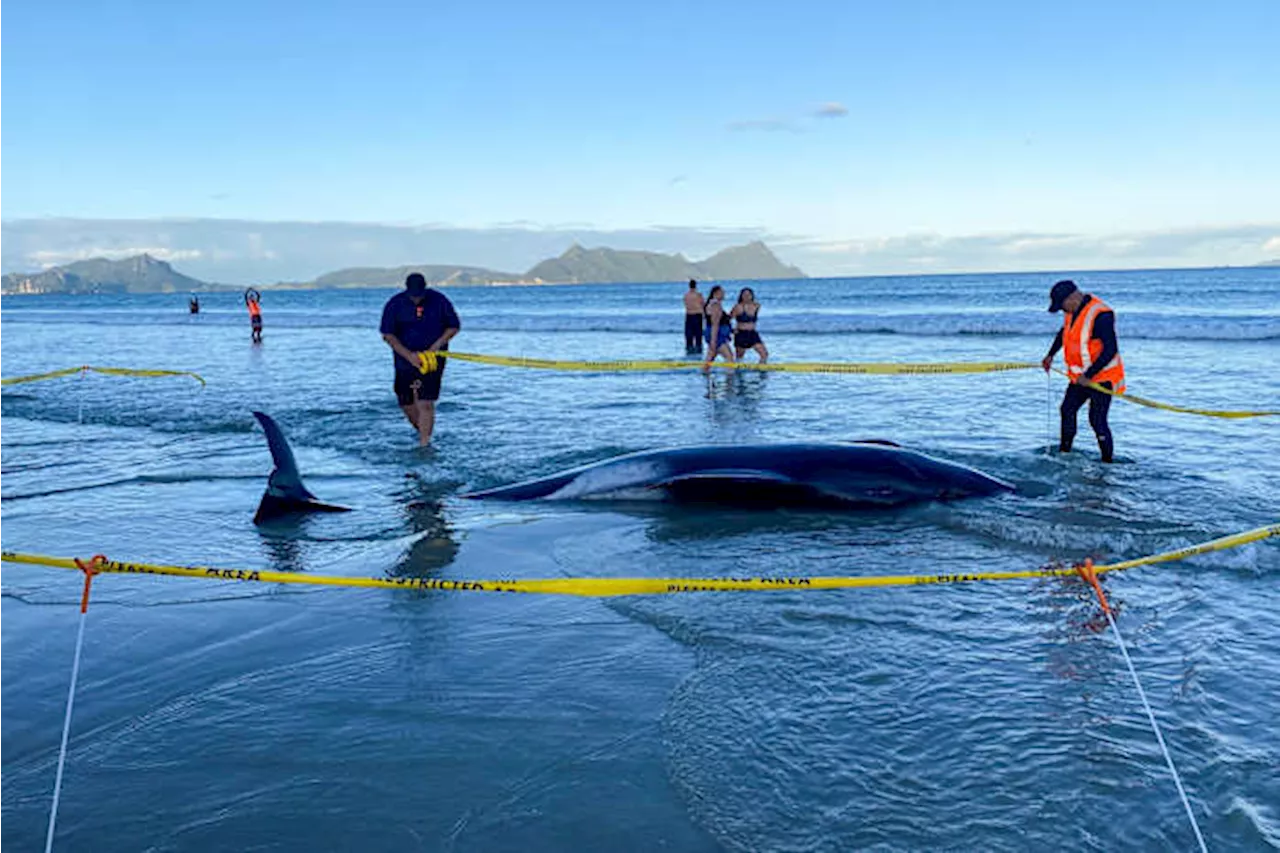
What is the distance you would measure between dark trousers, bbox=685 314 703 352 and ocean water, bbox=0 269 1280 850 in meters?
15.8

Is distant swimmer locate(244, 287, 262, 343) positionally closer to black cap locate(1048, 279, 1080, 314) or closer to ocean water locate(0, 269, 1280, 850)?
ocean water locate(0, 269, 1280, 850)

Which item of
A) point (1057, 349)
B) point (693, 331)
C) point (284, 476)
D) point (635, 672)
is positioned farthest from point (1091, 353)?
point (693, 331)

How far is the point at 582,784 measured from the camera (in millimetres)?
3510

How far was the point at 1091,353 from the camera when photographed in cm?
925

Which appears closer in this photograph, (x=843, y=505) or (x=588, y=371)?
(x=843, y=505)

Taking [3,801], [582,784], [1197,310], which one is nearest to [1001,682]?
[582,784]

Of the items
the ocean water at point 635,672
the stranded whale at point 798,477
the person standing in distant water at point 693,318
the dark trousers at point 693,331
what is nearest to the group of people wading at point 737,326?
the person standing in distant water at point 693,318

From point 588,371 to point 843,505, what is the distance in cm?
1356

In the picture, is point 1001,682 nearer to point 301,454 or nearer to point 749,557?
point 749,557

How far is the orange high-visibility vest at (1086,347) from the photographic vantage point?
30.1 ft

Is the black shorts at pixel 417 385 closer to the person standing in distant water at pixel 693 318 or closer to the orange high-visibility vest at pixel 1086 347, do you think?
the orange high-visibility vest at pixel 1086 347

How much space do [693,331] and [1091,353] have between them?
17057 mm

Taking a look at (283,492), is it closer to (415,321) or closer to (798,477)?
(415,321)

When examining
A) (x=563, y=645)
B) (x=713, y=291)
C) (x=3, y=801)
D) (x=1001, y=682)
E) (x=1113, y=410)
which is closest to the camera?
(x=3, y=801)
